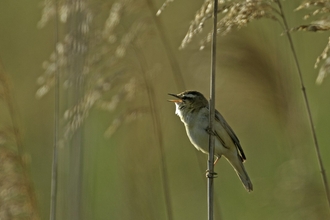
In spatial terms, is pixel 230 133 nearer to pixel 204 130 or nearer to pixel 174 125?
pixel 204 130

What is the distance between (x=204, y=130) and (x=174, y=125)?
4.85ft

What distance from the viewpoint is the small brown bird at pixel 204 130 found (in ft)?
12.1

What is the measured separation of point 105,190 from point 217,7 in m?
2.57

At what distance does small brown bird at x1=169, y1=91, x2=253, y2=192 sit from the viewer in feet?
12.1

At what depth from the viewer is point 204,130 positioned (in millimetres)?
3648

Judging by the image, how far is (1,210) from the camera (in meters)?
3.11

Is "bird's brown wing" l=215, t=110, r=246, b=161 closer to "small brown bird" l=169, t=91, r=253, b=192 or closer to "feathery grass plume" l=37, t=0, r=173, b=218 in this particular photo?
"small brown bird" l=169, t=91, r=253, b=192

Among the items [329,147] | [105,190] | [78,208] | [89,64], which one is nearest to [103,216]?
[105,190]

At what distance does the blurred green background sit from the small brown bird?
0.13 m

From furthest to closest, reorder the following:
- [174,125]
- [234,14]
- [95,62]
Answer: [174,125], [95,62], [234,14]

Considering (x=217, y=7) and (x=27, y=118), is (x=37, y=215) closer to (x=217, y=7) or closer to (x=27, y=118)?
(x=217, y=7)

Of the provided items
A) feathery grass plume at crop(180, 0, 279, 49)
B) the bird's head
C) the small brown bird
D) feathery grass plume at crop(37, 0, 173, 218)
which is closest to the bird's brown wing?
the small brown bird

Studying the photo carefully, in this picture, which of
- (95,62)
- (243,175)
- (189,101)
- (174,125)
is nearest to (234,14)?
(95,62)

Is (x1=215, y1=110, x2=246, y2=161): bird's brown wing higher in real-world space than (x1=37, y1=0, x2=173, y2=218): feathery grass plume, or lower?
lower
